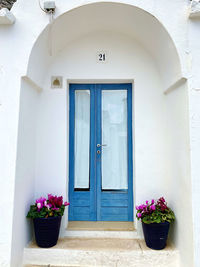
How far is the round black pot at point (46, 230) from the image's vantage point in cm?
230

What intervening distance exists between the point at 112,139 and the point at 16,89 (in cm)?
149

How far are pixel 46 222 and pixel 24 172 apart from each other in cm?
63

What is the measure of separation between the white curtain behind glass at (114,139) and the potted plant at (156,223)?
61 centimetres

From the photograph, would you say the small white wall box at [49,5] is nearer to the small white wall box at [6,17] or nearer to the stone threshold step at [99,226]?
the small white wall box at [6,17]

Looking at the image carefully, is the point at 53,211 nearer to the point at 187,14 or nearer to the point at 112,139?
the point at 112,139

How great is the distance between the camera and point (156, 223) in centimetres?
226

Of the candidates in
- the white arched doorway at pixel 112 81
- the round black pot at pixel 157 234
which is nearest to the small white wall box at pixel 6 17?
the white arched doorway at pixel 112 81

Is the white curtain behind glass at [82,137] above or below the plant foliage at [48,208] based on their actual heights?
above

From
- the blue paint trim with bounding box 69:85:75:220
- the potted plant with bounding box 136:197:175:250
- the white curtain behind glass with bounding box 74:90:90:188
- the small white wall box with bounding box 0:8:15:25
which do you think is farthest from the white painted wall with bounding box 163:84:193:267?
the small white wall box with bounding box 0:8:15:25

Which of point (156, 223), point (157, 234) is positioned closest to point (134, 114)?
point (156, 223)

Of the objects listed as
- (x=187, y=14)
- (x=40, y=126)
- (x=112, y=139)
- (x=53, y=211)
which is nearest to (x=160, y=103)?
(x=112, y=139)

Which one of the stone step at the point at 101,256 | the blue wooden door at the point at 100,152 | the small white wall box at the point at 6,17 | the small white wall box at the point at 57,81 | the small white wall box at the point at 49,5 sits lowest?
the stone step at the point at 101,256

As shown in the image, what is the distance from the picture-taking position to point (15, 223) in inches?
83.8

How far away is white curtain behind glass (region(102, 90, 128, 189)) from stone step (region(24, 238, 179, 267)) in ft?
2.76
